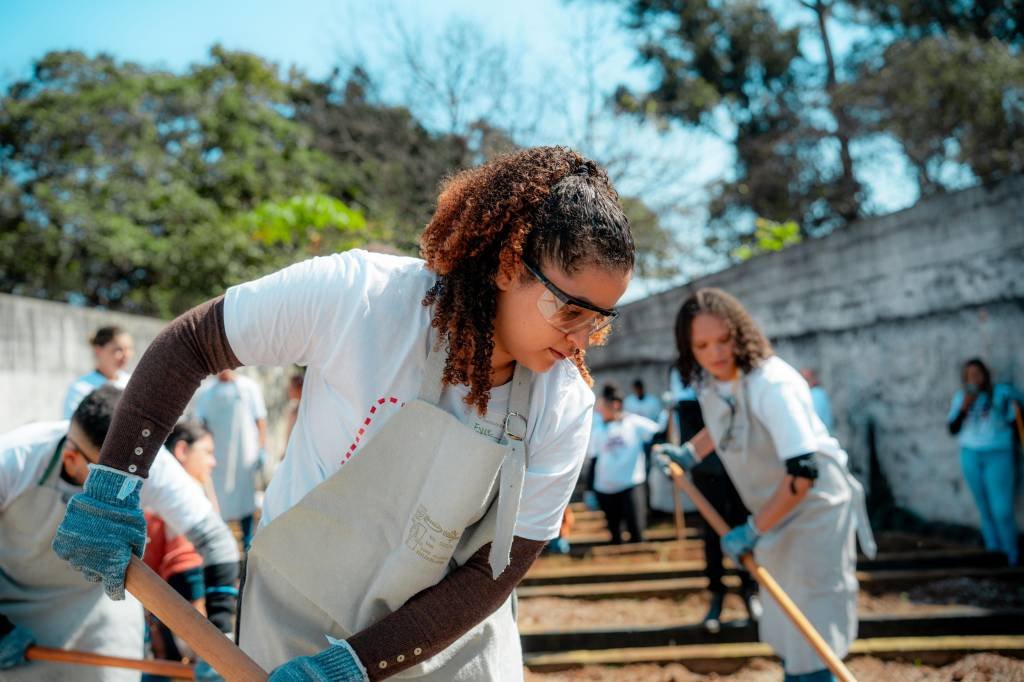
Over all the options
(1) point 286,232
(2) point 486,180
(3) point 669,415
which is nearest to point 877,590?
(3) point 669,415

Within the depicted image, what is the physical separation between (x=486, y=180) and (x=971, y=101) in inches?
609

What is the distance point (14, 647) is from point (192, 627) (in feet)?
4.51

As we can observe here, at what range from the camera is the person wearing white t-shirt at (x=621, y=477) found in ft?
29.0

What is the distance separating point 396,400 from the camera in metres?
1.86

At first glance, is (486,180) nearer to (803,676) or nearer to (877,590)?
(803,676)

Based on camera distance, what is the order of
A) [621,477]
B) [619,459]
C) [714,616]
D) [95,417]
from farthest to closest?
[619,459]
[621,477]
[714,616]
[95,417]

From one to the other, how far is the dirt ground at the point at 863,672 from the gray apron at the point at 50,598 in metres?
2.84

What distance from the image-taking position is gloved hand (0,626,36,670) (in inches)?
112

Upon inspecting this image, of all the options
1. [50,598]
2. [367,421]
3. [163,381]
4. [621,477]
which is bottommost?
[621,477]

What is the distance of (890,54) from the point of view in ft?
53.2

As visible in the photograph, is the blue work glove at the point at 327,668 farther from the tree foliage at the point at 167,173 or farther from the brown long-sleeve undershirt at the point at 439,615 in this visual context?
the tree foliage at the point at 167,173

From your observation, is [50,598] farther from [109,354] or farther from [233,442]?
[233,442]

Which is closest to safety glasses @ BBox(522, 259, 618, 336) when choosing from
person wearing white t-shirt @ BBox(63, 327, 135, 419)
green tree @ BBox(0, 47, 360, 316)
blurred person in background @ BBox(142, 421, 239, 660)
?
blurred person in background @ BBox(142, 421, 239, 660)

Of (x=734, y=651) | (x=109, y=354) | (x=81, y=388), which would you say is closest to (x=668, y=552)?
(x=734, y=651)
